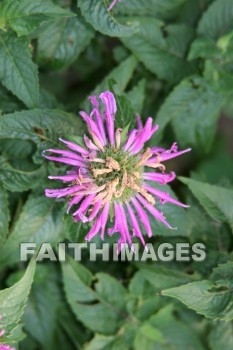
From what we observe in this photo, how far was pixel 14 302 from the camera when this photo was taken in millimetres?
1398

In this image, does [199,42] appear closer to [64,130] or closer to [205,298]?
[64,130]

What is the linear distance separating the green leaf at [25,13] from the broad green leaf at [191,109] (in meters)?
0.56

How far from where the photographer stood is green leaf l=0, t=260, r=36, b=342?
4.54 feet

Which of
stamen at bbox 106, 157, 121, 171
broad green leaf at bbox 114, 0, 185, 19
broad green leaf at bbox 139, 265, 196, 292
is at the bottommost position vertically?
broad green leaf at bbox 139, 265, 196, 292

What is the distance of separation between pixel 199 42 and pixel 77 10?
0.39 metres

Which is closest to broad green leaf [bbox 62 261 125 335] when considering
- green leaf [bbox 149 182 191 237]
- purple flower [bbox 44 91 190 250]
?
green leaf [bbox 149 182 191 237]

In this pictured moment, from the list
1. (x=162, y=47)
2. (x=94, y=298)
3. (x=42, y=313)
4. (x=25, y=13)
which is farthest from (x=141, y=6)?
(x=42, y=313)

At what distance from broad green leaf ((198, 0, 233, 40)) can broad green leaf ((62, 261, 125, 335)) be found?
0.85m

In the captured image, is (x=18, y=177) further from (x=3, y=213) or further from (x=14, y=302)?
(x=14, y=302)

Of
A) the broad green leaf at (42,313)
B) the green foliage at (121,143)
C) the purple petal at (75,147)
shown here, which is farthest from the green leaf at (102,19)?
the broad green leaf at (42,313)

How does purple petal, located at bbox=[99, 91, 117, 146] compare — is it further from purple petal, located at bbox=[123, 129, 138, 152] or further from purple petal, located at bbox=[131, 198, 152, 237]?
purple petal, located at bbox=[131, 198, 152, 237]

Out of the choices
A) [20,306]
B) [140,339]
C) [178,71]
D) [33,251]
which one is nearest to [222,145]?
Result: [178,71]

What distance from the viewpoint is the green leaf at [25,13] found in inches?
56.8

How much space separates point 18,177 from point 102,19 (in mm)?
465
